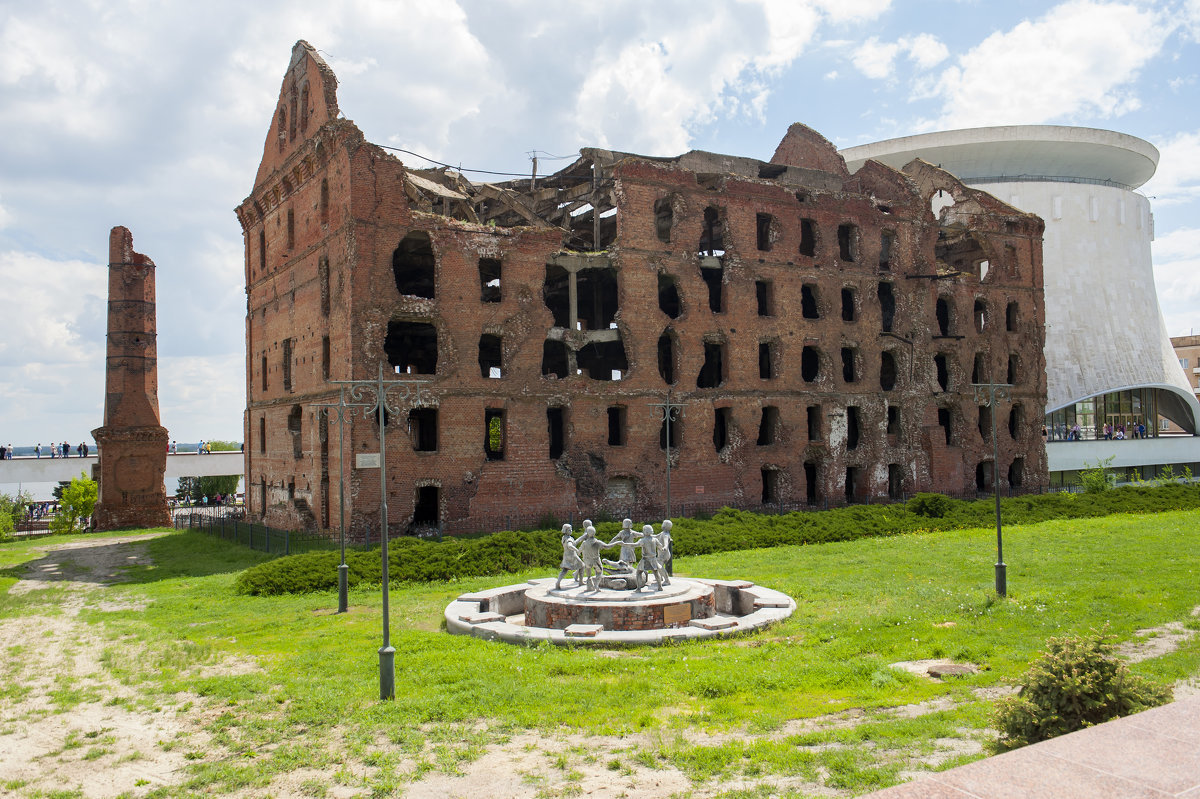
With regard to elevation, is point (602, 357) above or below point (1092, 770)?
above

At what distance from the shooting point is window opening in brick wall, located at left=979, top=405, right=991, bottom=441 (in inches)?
1540

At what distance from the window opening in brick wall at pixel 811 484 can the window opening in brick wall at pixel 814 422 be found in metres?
1.13

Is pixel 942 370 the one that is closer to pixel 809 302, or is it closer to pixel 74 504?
pixel 809 302

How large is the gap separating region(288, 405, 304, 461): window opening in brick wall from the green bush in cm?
2628

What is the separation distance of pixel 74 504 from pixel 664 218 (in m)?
28.2

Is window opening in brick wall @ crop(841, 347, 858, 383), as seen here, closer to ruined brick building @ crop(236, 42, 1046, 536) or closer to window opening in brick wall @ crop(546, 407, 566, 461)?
ruined brick building @ crop(236, 42, 1046, 536)

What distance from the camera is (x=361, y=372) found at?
86.1 ft

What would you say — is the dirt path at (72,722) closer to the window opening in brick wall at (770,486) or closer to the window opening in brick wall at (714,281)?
the window opening in brick wall at (714,281)

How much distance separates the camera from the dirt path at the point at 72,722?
820 cm

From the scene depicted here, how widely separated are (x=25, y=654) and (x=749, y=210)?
2736cm

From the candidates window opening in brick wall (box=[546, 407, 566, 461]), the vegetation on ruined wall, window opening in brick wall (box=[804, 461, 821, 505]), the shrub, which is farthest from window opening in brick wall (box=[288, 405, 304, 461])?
the shrub

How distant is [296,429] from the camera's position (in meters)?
30.9

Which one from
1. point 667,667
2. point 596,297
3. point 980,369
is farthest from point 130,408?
point 980,369

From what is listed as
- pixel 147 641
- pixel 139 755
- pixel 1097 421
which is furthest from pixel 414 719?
pixel 1097 421
